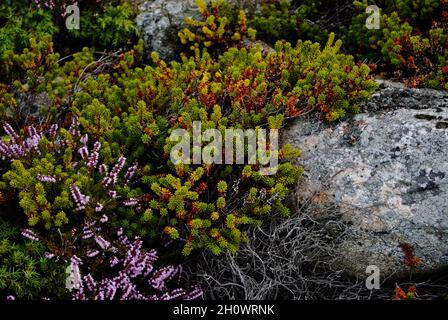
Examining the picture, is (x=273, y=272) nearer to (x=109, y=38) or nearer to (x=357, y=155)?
(x=357, y=155)

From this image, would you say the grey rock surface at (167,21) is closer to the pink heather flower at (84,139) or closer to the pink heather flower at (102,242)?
the pink heather flower at (84,139)

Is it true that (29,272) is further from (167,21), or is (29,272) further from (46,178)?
(167,21)

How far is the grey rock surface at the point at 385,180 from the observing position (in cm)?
386

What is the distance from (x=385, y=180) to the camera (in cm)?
397

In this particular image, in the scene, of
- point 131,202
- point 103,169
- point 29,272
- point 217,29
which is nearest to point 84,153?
point 103,169

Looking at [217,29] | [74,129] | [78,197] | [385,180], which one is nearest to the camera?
[78,197]

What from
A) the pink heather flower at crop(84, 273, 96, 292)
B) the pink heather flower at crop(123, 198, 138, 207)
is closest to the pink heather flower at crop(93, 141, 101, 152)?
the pink heather flower at crop(123, 198, 138, 207)

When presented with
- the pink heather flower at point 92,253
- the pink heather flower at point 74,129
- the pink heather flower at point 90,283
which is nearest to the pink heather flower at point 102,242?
the pink heather flower at point 92,253

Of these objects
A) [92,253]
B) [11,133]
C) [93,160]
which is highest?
[11,133]

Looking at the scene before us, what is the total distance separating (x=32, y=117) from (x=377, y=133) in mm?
3108

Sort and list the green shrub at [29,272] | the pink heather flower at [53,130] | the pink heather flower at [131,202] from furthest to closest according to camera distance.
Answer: the pink heather flower at [53,130] → the pink heather flower at [131,202] → the green shrub at [29,272]

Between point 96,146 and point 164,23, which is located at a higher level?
point 164,23

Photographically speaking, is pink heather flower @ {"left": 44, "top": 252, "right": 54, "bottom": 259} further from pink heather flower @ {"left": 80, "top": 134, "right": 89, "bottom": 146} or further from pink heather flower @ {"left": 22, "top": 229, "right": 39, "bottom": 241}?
pink heather flower @ {"left": 80, "top": 134, "right": 89, "bottom": 146}

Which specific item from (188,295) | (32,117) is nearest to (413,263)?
(188,295)
